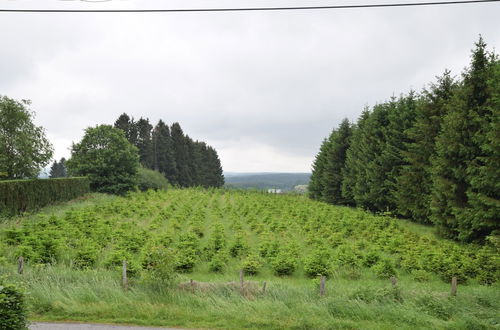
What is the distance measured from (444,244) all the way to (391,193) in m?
12.6

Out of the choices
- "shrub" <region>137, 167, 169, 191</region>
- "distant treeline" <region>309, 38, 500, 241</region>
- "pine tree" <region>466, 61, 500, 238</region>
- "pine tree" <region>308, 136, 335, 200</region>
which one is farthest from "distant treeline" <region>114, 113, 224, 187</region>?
"pine tree" <region>466, 61, 500, 238</region>

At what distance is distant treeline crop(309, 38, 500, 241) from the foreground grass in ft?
24.8

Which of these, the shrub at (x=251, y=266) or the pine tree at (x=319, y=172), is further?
the pine tree at (x=319, y=172)

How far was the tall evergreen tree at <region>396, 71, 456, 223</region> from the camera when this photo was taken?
75.0 feet

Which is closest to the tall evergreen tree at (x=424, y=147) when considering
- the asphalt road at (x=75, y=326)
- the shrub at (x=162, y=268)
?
the shrub at (x=162, y=268)

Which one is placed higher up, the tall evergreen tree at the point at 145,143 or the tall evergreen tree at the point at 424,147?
the tall evergreen tree at the point at 145,143

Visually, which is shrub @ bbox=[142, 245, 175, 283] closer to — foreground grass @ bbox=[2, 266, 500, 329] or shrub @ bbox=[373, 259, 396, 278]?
foreground grass @ bbox=[2, 266, 500, 329]

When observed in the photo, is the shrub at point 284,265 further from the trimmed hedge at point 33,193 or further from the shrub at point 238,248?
the trimmed hedge at point 33,193

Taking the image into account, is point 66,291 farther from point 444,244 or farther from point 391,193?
point 391,193

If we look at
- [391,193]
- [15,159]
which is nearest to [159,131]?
[15,159]

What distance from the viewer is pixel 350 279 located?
39.6 ft

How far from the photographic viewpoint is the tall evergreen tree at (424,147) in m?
22.9

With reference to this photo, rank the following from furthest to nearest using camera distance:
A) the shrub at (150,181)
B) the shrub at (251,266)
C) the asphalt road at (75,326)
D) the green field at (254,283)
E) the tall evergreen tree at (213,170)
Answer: the tall evergreen tree at (213,170)
the shrub at (150,181)
the shrub at (251,266)
the green field at (254,283)
the asphalt road at (75,326)

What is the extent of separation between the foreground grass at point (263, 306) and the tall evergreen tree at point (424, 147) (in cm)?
1436
